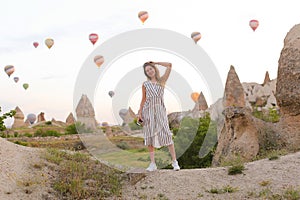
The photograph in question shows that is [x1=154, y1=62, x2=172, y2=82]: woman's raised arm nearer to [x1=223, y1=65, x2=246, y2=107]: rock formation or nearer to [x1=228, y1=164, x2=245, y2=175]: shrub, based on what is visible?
[x1=228, y1=164, x2=245, y2=175]: shrub

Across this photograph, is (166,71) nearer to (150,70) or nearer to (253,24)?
(150,70)

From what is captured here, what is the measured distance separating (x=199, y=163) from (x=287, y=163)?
6.51 metres

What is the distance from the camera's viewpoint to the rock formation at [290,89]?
1222cm

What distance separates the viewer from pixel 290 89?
485 inches

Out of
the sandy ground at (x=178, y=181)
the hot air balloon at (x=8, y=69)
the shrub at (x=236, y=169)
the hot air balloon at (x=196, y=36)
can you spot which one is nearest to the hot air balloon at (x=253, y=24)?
the hot air balloon at (x=196, y=36)

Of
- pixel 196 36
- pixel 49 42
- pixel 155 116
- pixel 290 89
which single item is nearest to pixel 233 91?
pixel 196 36

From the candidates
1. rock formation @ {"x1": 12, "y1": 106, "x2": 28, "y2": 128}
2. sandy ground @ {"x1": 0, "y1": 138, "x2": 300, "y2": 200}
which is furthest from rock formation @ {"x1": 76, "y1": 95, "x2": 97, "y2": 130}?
rock formation @ {"x1": 12, "y1": 106, "x2": 28, "y2": 128}

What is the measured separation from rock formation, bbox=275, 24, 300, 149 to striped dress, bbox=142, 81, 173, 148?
5279mm

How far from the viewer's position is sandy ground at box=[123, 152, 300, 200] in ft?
25.1

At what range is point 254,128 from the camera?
1235 cm

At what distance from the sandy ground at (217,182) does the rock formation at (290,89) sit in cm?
364

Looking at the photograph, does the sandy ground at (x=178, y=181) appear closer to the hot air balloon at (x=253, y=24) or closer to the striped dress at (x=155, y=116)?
the striped dress at (x=155, y=116)

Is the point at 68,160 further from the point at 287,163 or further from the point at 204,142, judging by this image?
the point at 204,142

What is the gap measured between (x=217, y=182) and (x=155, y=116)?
72.2 inches
